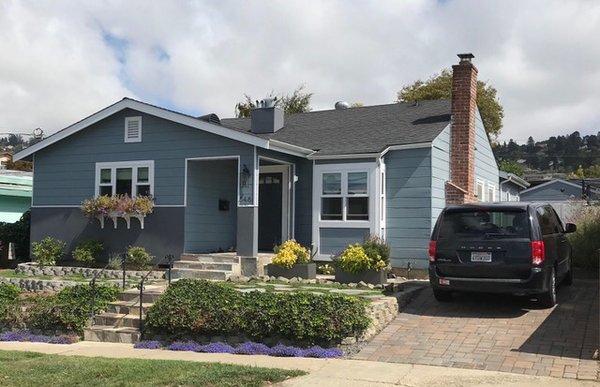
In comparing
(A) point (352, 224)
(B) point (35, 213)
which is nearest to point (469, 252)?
(A) point (352, 224)

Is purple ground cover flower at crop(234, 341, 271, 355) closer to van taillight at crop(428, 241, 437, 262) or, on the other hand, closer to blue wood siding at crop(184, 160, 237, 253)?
van taillight at crop(428, 241, 437, 262)

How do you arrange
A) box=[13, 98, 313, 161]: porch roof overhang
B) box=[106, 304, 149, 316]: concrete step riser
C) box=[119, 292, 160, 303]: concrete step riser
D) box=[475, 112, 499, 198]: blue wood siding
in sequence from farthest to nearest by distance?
box=[475, 112, 499, 198]: blue wood siding → box=[13, 98, 313, 161]: porch roof overhang → box=[119, 292, 160, 303]: concrete step riser → box=[106, 304, 149, 316]: concrete step riser

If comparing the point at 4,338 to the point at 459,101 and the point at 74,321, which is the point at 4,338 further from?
the point at 459,101

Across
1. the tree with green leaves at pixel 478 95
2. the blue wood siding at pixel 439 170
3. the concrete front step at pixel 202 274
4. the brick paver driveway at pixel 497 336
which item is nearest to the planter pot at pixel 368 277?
the brick paver driveway at pixel 497 336

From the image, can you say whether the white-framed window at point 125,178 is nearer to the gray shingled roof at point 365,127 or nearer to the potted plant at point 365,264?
the gray shingled roof at point 365,127

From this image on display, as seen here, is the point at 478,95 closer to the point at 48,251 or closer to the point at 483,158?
the point at 483,158

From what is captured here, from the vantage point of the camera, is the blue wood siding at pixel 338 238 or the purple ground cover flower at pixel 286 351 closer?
the purple ground cover flower at pixel 286 351

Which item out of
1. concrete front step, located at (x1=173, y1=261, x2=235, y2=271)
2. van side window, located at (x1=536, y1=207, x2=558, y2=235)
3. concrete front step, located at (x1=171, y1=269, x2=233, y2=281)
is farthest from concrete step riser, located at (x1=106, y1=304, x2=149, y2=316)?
van side window, located at (x1=536, y1=207, x2=558, y2=235)

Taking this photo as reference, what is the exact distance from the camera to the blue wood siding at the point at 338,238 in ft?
50.0

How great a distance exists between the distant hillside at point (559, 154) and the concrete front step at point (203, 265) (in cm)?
5927

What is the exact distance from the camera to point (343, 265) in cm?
1310

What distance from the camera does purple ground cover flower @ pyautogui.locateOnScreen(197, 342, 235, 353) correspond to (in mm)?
8892

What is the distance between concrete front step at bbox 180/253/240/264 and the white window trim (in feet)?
7.15

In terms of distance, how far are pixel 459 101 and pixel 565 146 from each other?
7047 centimetres
